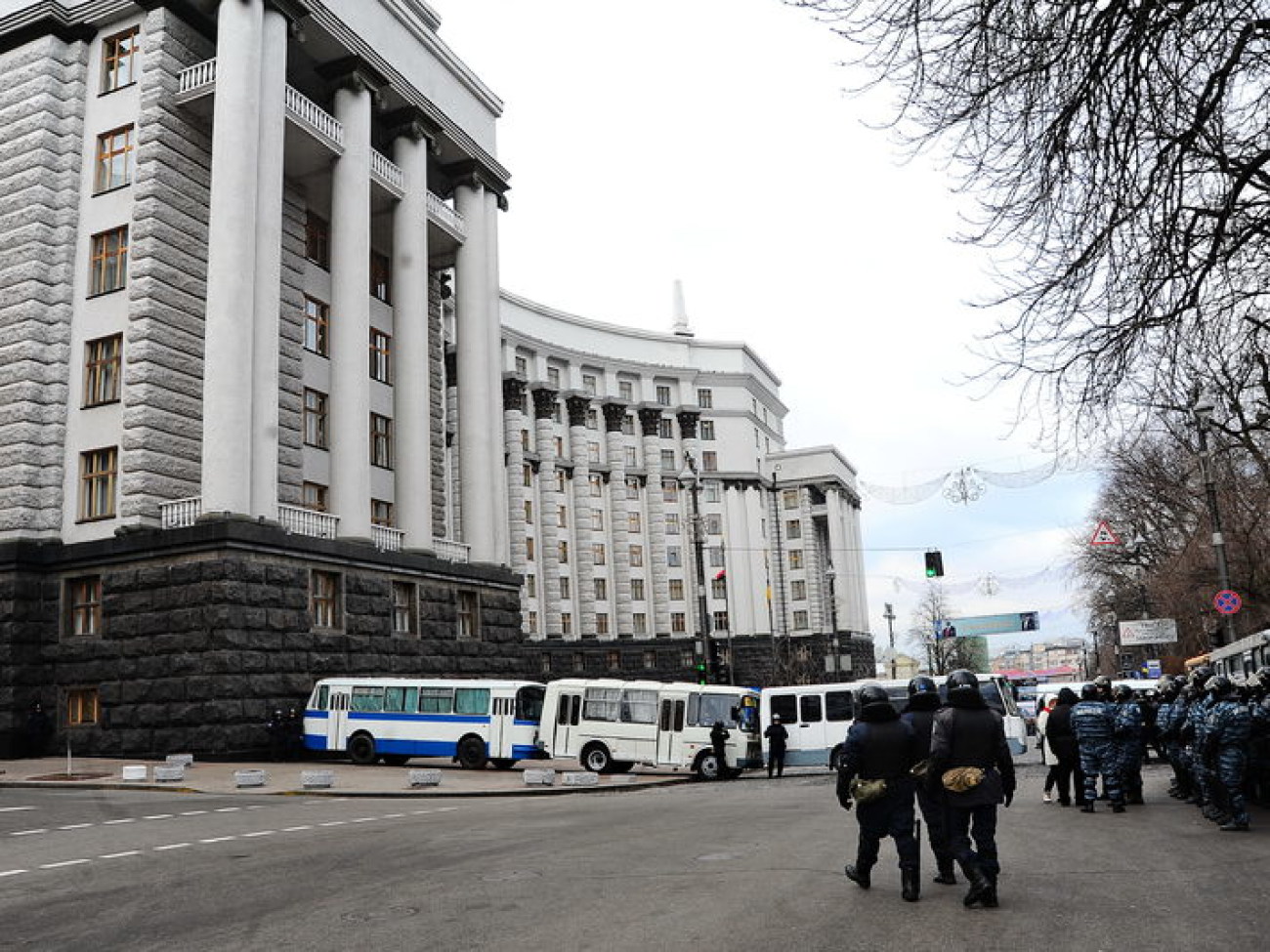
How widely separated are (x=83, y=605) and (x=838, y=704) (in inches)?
819

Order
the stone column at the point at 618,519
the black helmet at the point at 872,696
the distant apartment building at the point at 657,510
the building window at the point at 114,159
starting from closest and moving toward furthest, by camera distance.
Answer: the black helmet at the point at 872,696 → the building window at the point at 114,159 → the distant apartment building at the point at 657,510 → the stone column at the point at 618,519

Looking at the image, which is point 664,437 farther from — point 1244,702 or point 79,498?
point 1244,702

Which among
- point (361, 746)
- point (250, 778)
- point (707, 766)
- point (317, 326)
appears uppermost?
point (317, 326)

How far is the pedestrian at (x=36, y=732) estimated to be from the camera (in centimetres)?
3028

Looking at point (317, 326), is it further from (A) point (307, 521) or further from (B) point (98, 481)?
(B) point (98, 481)

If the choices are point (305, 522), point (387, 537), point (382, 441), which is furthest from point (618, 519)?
point (305, 522)

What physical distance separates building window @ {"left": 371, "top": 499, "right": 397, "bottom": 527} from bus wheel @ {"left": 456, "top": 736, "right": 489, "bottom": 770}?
10215mm

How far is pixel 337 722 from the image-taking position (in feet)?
99.1

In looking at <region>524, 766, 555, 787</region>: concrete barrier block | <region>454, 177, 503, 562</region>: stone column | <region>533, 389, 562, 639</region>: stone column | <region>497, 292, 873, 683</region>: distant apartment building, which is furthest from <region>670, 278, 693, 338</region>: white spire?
<region>524, 766, 555, 787</region>: concrete barrier block

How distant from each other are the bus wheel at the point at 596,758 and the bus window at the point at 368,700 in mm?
5581

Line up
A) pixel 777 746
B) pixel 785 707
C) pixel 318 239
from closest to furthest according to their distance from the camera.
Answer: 1. pixel 777 746
2. pixel 785 707
3. pixel 318 239

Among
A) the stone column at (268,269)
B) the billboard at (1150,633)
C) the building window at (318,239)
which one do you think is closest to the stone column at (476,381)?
the building window at (318,239)

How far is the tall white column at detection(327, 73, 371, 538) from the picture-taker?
33.6 metres

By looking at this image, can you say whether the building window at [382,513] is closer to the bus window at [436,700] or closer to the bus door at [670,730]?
the bus window at [436,700]
